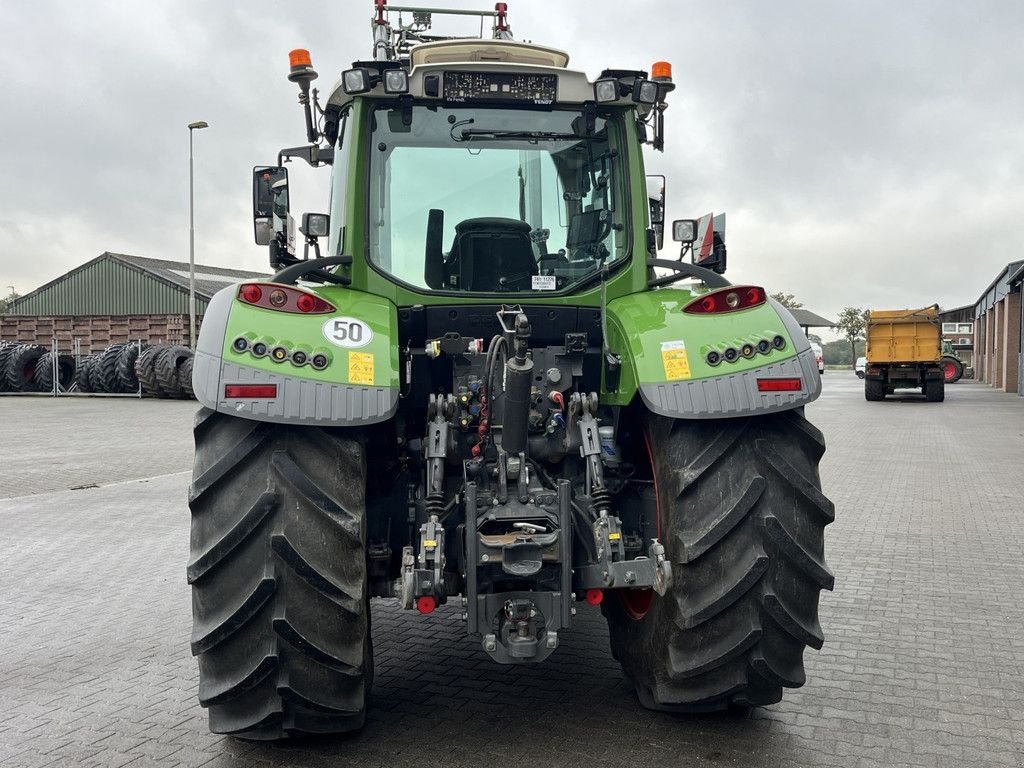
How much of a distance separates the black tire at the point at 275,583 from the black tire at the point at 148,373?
26697 mm

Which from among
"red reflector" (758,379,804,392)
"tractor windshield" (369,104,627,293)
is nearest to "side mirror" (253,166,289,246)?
"tractor windshield" (369,104,627,293)

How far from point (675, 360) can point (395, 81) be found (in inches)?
71.3

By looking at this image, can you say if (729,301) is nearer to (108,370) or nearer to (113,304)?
(108,370)

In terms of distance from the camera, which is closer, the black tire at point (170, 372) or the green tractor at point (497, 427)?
the green tractor at point (497, 427)

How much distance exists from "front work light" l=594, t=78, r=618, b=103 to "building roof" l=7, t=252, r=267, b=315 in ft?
139

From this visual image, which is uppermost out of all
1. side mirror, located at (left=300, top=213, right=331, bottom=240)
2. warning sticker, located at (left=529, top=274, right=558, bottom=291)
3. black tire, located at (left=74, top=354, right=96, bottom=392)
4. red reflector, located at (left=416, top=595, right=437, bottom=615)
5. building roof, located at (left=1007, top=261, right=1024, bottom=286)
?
building roof, located at (left=1007, top=261, right=1024, bottom=286)

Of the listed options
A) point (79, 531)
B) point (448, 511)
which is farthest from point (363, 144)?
point (79, 531)

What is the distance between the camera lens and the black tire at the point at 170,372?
92.9ft

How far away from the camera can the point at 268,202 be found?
196 inches

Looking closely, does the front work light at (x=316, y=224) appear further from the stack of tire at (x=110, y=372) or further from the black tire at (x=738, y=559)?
the stack of tire at (x=110, y=372)

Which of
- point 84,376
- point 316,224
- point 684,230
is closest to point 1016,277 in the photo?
point 84,376

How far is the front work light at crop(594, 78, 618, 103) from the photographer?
4.52 metres

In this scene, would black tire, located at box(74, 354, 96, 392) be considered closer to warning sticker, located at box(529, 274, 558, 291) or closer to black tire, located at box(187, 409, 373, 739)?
warning sticker, located at box(529, 274, 558, 291)

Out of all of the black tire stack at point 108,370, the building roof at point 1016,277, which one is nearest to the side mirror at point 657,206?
the black tire stack at point 108,370
